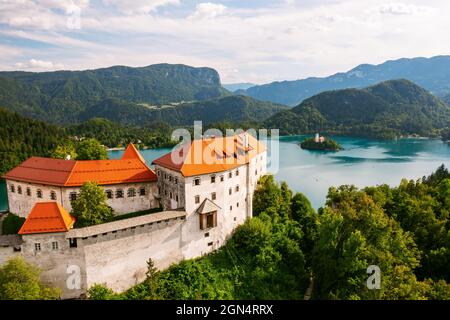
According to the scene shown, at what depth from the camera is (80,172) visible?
31.6m

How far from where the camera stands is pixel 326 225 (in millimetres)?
31078

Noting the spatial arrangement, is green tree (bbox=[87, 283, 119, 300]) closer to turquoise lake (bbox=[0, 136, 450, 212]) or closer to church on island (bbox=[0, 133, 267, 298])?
church on island (bbox=[0, 133, 267, 298])

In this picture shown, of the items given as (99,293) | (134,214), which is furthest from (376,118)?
(99,293)

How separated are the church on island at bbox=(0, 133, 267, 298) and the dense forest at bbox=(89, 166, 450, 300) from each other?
47.1 inches

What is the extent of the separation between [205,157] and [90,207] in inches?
401

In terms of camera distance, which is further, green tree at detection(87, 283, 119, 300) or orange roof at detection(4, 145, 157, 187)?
orange roof at detection(4, 145, 157, 187)

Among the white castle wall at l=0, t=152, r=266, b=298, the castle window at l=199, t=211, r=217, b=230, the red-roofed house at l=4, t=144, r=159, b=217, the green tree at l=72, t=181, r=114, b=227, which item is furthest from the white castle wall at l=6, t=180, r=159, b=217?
the castle window at l=199, t=211, r=217, b=230

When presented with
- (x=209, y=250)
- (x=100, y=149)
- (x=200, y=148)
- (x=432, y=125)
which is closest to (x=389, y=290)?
(x=209, y=250)

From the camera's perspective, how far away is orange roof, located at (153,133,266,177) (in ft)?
99.2

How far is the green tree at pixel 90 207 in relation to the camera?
2848cm

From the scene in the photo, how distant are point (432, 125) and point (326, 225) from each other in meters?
164

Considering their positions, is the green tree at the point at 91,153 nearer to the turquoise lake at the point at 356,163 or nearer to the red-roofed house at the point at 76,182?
the red-roofed house at the point at 76,182

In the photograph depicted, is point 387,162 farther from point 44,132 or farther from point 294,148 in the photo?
point 44,132
